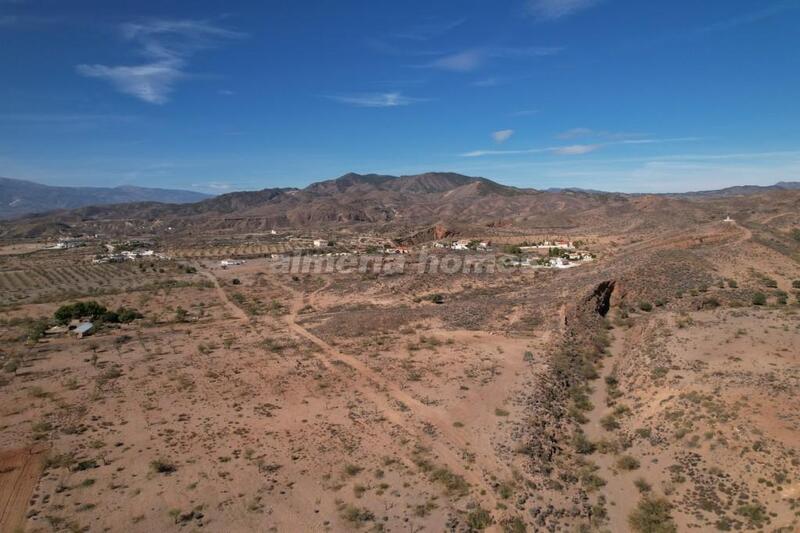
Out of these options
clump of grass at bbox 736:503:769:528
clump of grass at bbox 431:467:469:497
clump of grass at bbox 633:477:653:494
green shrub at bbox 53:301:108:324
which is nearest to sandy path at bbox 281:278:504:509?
clump of grass at bbox 431:467:469:497

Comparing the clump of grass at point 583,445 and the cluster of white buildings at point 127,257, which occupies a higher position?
the clump of grass at point 583,445

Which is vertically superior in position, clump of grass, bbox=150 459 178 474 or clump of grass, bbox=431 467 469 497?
clump of grass, bbox=431 467 469 497

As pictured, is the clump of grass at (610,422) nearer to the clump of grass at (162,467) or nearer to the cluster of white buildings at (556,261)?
the clump of grass at (162,467)

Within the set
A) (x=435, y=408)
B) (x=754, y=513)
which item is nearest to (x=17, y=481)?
(x=435, y=408)

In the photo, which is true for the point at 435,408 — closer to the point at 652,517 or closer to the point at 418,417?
the point at 418,417

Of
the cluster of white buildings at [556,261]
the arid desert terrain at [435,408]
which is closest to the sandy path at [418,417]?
the arid desert terrain at [435,408]

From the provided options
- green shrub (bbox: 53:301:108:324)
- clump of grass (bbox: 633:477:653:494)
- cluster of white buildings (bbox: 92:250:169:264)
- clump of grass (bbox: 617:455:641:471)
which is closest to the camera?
clump of grass (bbox: 633:477:653:494)

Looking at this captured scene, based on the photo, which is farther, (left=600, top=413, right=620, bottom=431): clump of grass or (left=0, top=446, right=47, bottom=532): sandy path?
(left=600, top=413, right=620, bottom=431): clump of grass

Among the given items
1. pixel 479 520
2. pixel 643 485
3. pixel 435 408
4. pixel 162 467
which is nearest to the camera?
pixel 479 520

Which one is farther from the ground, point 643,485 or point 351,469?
point 643,485

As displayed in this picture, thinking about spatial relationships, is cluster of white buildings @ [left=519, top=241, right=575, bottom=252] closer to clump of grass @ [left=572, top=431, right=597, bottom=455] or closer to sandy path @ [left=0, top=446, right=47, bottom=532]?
clump of grass @ [left=572, top=431, right=597, bottom=455]
